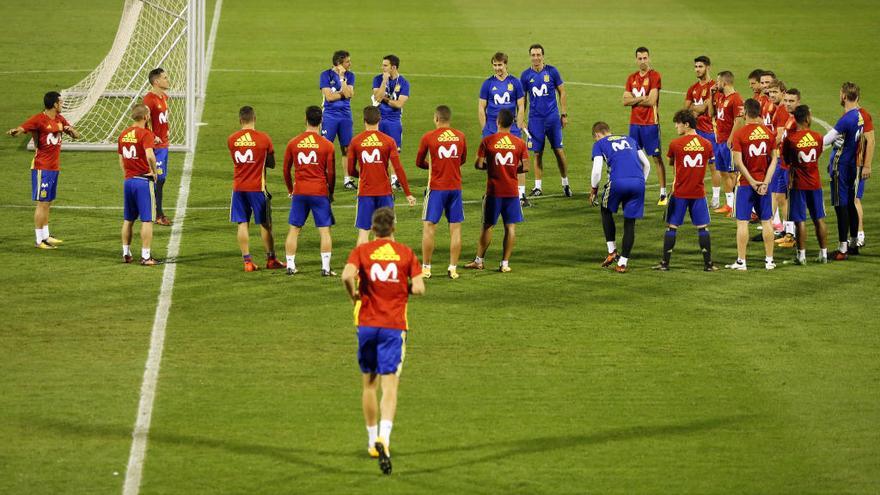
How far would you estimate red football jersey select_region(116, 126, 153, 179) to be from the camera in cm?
1853

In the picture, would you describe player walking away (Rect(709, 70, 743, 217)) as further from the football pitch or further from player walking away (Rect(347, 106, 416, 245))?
player walking away (Rect(347, 106, 416, 245))

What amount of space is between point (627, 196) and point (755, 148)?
1.83 meters

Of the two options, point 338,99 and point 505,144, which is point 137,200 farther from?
point 338,99

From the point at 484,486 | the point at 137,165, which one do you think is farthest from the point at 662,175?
the point at 484,486

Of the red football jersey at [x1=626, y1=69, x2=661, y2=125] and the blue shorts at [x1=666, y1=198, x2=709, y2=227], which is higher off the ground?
the red football jersey at [x1=626, y1=69, x2=661, y2=125]

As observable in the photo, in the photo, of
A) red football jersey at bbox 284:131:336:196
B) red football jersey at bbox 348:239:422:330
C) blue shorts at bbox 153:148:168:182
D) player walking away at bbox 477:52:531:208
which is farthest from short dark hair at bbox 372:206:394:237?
player walking away at bbox 477:52:531:208

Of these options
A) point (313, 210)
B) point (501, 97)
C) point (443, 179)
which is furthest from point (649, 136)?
point (313, 210)

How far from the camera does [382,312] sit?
12.1 metres

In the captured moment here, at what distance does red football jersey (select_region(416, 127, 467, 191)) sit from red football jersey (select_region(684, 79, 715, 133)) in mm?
6019

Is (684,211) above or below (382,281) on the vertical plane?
above

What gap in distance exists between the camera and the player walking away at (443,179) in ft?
59.3

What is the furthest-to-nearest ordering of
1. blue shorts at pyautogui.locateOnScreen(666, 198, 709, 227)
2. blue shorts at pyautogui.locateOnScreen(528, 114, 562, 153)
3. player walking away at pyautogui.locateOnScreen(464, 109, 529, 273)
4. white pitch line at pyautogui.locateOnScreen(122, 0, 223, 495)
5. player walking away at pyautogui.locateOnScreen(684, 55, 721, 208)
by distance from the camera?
blue shorts at pyautogui.locateOnScreen(528, 114, 562, 153)
player walking away at pyautogui.locateOnScreen(684, 55, 721, 208)
blue shorts at pyautogui.locateOnScreen(666, 198, 709, 227)
player walking away at pyautogui.locateOnScreen(464, 109, 529, 273)
white pitch line at pyautogui.locateOnScreen(122, 0, 223, 495)

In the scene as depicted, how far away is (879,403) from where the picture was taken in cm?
1370

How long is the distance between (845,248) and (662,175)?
13.8 feet
